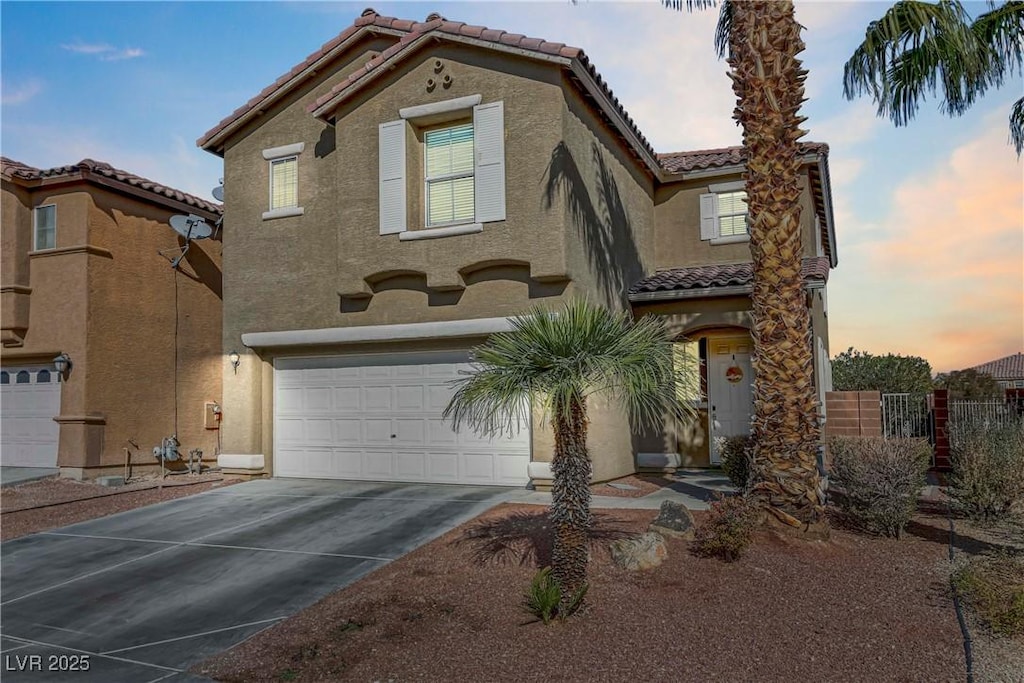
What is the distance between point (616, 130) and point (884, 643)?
1073cm

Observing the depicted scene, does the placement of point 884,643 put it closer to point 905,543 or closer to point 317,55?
point 905,543

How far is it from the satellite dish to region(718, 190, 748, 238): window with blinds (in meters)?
11.1

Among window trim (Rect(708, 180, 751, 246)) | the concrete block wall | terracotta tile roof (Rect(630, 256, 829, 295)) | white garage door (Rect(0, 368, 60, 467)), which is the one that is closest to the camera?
the concrete block wall

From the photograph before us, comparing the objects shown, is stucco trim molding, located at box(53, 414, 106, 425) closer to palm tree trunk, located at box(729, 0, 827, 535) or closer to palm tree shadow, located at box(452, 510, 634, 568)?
palm tree shadow, located at box(452, 510, 634, 568)

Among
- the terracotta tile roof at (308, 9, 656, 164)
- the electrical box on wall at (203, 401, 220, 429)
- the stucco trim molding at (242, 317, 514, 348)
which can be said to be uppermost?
the terracotta tile roof at (308, 9, 656, 164)

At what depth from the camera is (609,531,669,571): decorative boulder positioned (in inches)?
288

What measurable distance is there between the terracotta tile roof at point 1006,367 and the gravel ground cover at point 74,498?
41.2m

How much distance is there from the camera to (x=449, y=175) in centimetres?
1278

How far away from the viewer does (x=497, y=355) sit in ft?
21.8

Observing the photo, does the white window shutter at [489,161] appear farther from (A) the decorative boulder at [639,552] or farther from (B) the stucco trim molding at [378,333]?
(A) the decorative boulder at [639,552]

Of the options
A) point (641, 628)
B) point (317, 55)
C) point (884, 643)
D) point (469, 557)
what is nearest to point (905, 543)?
point (884, 643)

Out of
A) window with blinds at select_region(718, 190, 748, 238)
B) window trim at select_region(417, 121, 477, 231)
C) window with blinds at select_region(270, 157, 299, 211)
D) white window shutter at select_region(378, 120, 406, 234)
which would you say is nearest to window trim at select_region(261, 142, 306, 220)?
window with blinds at select_region(270, 157, 299, 211)

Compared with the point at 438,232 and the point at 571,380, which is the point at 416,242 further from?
the point at 571,380

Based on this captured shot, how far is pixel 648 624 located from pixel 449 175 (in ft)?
28.4
